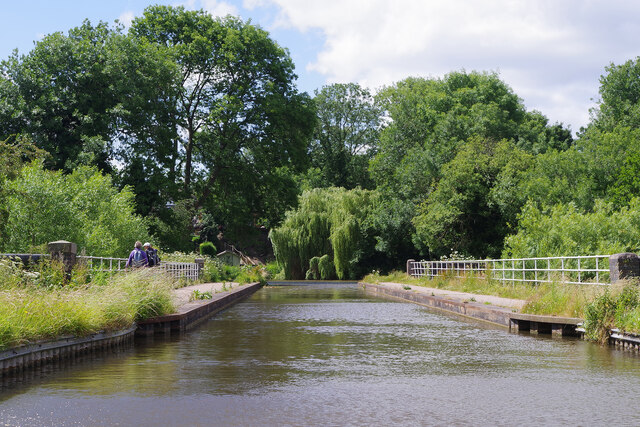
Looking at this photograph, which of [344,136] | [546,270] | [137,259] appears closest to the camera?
[137,259]

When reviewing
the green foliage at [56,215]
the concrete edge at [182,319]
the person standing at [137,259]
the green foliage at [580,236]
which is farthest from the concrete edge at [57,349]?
the green foliage at [580,236]

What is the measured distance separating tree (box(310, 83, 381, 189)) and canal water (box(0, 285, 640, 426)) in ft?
197

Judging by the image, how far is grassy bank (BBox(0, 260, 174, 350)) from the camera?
34.1 ft

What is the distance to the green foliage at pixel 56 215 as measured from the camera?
2506 centimetres

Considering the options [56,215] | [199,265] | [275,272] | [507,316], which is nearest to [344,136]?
[275,272]

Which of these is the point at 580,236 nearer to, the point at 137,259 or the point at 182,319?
the point at 137,259

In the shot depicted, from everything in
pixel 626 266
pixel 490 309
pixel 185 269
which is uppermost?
pixel 626 266

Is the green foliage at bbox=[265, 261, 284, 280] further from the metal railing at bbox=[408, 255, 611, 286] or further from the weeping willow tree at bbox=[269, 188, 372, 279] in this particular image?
the metal railing at bbox=[408, 255, 611, 286]

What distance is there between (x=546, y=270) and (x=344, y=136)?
5610 centimetres

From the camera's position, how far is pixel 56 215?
2570 cm

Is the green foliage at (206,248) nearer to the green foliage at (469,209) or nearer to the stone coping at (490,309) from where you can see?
the green foliage at (469,209)

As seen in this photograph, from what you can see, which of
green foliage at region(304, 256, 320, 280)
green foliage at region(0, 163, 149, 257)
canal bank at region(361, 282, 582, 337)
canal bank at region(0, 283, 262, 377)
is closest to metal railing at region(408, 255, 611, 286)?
canal bank at region(361, 282, 582, 337)

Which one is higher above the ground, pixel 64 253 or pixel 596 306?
pixel 64 253

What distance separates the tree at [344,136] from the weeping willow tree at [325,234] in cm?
1695
